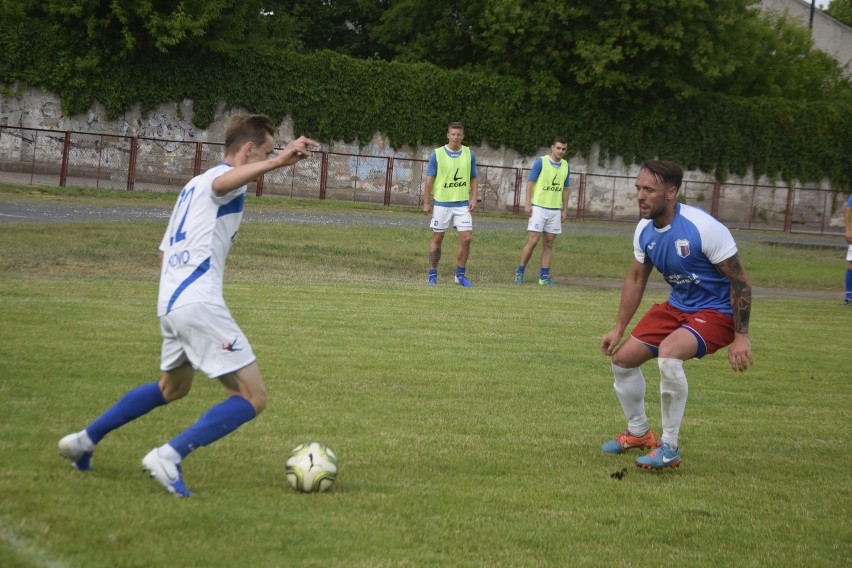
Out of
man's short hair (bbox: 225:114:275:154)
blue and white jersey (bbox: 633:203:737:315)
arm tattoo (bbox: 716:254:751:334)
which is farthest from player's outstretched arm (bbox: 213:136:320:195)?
arm tattoo (bbox: 716:254:751:334)

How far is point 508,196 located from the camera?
4203 cm

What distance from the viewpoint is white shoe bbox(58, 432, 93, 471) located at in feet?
19.2

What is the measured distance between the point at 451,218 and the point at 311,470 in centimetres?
1273

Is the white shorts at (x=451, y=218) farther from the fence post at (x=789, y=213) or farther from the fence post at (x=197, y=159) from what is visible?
the fence post at (x=789, y=213)

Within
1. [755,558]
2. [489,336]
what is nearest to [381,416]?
[755,558]

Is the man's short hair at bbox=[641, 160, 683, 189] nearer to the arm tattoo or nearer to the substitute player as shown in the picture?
the arm tattoo

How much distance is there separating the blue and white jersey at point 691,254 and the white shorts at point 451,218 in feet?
34.5

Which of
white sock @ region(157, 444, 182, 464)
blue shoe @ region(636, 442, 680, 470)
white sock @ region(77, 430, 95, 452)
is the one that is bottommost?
blue shoe @ region(636, 442, 680, 470)

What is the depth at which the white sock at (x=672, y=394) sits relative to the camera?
7.10 m

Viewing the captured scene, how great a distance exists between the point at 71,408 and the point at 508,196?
3518 centimetres

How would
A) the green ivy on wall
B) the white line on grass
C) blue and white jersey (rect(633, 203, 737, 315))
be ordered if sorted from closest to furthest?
the white line on grass → blue and white jersey (rect(633, 203, 737, 315)) → the green ivy on wall

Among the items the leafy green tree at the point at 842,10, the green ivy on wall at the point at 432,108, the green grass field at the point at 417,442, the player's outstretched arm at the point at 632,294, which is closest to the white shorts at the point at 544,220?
the green grass field at the point at 417,442

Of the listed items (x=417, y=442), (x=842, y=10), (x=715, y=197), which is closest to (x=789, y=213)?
(x=715, y=197)

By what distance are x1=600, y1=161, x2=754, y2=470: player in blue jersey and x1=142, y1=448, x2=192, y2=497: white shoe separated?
3072 mm
